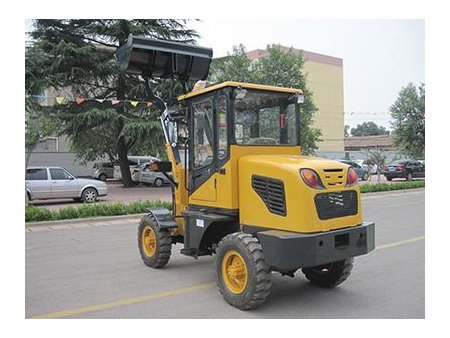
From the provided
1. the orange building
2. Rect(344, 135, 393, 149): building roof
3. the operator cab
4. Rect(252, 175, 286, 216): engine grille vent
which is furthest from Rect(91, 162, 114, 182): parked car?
Rect(344, 135, 393, 149): building roof

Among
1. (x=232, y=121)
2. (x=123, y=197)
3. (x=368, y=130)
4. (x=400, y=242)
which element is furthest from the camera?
(x=368, y=130)

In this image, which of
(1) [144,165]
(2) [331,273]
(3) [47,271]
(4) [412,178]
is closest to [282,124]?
(2) [331,273]

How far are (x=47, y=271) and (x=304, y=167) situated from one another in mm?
4540

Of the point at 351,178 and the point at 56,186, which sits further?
the point at 56,186

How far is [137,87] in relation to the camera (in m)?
24.0

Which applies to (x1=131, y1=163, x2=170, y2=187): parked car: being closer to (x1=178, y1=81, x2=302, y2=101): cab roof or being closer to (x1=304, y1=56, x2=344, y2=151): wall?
(x1=178, y1=81, x2=302, y2=101): cab roof

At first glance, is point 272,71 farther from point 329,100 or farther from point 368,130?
point 368,130

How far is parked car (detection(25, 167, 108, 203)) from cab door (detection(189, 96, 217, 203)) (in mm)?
11573

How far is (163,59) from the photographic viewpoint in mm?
7125

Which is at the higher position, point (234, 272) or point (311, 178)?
point (311, 178)

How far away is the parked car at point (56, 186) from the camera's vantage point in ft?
53.1

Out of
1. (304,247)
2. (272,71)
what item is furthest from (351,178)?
(272,71)

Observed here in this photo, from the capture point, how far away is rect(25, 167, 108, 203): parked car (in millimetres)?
16188

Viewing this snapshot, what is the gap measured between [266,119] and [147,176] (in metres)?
21.0
